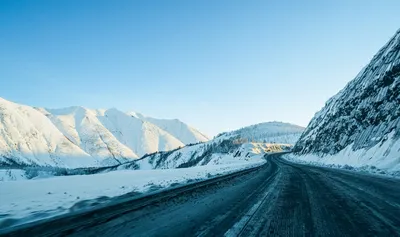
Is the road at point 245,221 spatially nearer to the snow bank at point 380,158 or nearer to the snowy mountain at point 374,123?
the snow bank at point 380,158

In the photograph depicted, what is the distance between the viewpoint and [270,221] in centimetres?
479

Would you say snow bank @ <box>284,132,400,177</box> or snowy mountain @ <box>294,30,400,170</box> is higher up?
snowy mountain @ <box>294,30,400,170</box>

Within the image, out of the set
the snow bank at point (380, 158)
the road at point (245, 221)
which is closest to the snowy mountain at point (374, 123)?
the snow bank at point (380, 158)

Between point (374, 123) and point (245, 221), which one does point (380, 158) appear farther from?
point (245, 221)

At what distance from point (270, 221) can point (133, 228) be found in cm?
242

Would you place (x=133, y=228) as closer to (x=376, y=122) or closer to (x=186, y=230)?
(x=186, y=230)

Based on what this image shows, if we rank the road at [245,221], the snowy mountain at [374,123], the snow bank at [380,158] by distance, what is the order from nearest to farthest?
1. the road at [245,221]
2. the snow bank at [380,158]
3. the snowy mountain at [374,123]

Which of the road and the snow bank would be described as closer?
the road

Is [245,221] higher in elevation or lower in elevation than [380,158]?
lower

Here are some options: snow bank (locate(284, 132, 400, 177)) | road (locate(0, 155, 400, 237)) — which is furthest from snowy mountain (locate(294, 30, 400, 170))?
road (locate(0, 155, 400, 237))

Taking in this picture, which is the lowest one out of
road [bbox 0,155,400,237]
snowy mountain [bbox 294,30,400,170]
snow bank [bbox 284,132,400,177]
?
road [bbox 0,155,400,237]

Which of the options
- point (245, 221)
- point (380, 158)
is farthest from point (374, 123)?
point (245, 221)

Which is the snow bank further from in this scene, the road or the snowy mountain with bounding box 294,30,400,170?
the road

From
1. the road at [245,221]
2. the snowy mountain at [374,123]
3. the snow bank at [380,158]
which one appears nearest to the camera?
the road at [245,221]
